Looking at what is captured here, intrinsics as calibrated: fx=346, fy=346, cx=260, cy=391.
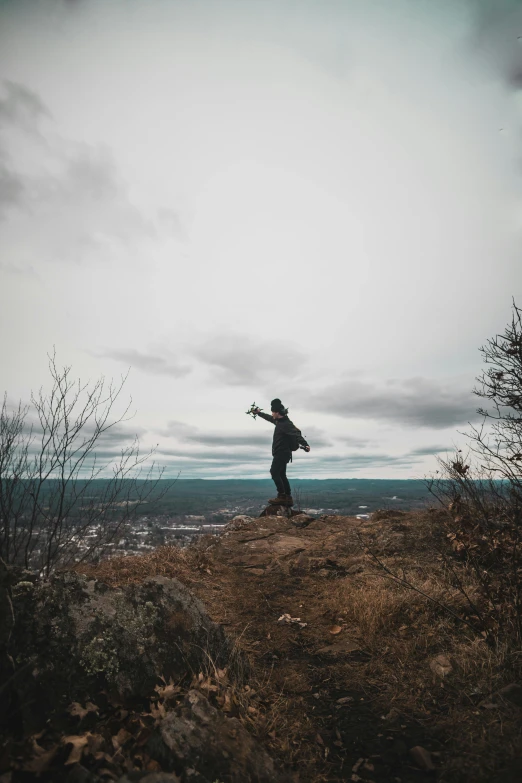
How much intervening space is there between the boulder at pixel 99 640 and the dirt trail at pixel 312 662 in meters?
0.81

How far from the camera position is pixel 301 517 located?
36.8 ft

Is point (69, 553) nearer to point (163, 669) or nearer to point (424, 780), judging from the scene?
point (163, 669)

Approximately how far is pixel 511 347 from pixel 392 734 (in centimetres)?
488

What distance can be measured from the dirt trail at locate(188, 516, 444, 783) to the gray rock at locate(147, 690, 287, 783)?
0.37 m

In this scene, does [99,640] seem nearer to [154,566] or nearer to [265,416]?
[154,566]

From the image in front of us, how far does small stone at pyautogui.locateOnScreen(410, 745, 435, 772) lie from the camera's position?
222cm

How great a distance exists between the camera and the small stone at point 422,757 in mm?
2217

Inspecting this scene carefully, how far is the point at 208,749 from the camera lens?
6.90 feet

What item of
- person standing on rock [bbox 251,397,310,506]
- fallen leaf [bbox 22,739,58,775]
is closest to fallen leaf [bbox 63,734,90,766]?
fallen leaf [bbox 22,739,58,775]

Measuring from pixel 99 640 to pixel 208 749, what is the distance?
1137 mm

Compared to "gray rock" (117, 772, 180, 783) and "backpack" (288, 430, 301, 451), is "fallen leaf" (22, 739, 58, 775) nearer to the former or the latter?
"gray rock" (117, 772, 180, 783)

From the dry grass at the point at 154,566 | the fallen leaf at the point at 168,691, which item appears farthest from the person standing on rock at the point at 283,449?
the fallen leaf at the point at 168,691

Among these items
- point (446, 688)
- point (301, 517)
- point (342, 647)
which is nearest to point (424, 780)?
point (446, 688)

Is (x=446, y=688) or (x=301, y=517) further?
(x=301, y=517)
